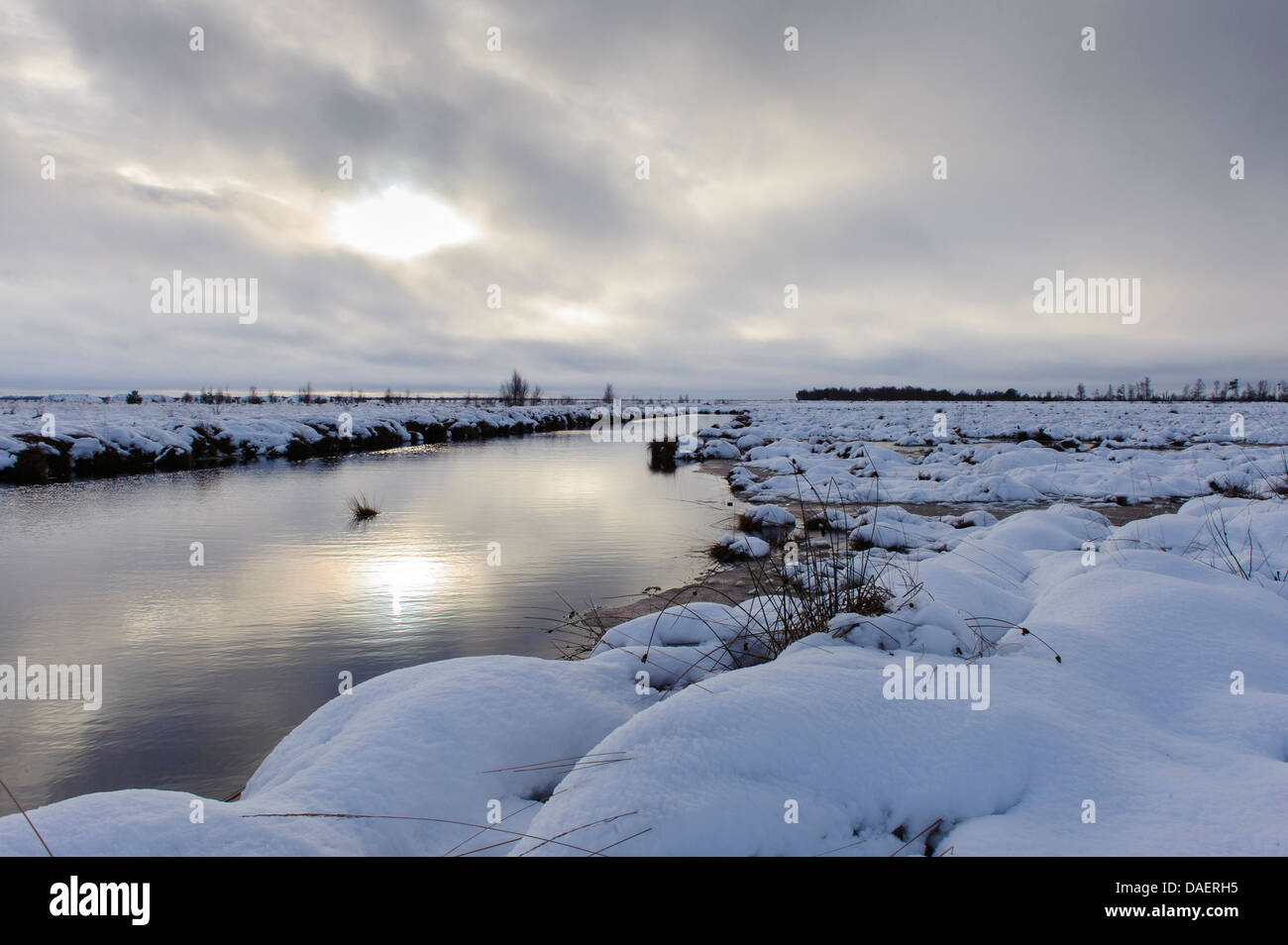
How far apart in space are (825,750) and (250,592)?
18.7 feet

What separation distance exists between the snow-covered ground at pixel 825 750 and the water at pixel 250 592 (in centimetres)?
144

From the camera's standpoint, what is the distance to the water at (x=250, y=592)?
315 centimetres

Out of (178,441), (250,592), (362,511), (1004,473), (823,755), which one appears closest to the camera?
(823,755)

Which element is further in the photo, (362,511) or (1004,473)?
(1004,473)

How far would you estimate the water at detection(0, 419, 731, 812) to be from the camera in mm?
3148

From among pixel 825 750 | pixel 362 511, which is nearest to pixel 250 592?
pixel 362 511

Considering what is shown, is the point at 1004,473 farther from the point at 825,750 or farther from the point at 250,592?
the point at 250,592

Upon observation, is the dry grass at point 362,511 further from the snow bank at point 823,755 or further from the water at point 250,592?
the snow bank at point 823,755

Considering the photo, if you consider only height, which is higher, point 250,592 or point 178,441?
point 178,441

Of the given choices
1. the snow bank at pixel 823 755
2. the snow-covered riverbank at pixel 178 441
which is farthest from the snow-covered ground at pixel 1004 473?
the snow-covered riverbank at pixel 178 441

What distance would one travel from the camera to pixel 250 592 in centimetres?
550
